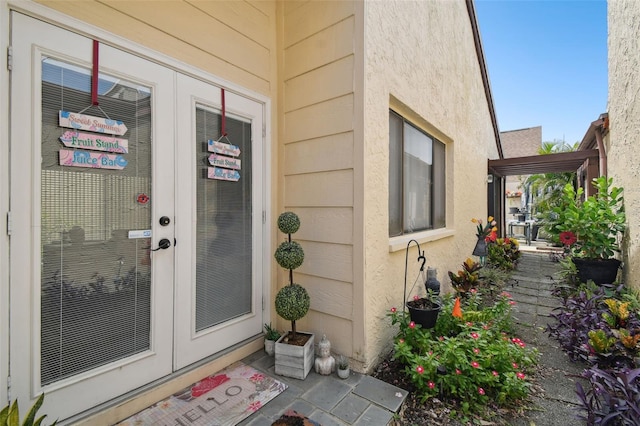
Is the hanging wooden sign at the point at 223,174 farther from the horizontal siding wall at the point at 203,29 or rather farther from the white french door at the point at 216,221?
the horizontal siding wall at the point at 203,29

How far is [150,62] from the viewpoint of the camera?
199 centimetres

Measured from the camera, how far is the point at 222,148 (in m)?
2.39

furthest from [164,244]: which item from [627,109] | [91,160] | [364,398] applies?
[627,109]

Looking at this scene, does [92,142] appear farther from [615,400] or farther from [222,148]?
[615,400]

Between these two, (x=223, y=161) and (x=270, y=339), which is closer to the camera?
(x=223, y=161)

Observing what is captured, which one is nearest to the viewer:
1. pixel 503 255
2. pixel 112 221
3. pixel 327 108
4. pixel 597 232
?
pixel 112 221

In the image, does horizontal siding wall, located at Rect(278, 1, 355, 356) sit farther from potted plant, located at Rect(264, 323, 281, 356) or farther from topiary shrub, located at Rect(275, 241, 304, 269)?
topiary shrub, located at Rect(275, 241, 304, 269)

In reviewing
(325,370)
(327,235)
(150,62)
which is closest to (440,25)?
(327,235)

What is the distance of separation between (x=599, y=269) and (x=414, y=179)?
122 inches

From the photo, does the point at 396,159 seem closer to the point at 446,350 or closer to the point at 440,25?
the point at 446,350

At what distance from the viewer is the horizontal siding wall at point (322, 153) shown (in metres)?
2.42

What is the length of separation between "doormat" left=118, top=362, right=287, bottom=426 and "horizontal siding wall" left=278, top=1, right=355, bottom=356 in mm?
640

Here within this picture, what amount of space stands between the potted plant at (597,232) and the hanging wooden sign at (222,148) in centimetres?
479

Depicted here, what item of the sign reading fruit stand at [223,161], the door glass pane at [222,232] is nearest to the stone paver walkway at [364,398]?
the door glass pane at [222,232]
